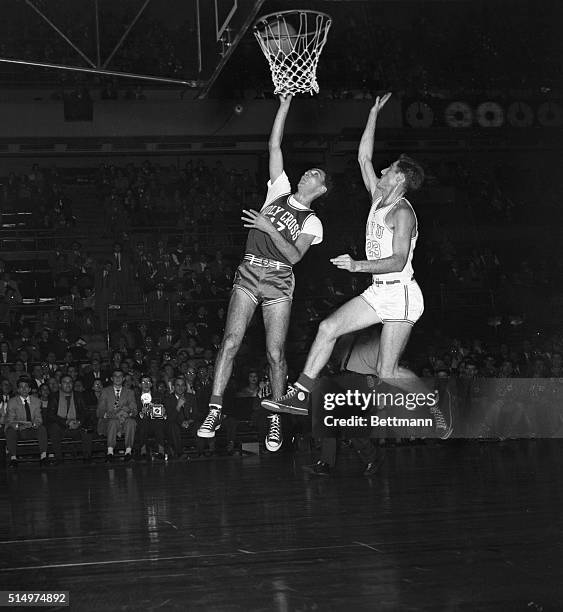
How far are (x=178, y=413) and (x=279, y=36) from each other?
6.55 meters

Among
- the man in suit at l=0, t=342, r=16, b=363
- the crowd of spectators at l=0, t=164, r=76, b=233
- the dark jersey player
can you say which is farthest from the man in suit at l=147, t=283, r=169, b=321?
the dark jersey player

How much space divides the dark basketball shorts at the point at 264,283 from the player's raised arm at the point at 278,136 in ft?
2.54

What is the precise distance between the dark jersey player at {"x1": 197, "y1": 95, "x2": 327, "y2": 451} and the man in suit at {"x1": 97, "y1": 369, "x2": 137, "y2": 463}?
227 inches

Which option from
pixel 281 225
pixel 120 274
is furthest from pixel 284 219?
pixel 120 274

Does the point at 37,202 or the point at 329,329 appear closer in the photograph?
the point at 329,329

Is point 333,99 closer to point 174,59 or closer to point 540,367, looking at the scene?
point 174,59

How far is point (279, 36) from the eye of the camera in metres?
7.25

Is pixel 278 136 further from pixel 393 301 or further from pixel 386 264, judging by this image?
pixel 393 301

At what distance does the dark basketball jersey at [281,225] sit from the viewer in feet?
22.7

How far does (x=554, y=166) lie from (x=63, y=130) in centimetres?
1204

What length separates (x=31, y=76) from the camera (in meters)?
19.4

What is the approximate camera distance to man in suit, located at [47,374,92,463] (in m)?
12.5

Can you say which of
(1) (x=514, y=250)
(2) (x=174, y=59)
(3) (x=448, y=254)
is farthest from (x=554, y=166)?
(2) (x=174, y=59)

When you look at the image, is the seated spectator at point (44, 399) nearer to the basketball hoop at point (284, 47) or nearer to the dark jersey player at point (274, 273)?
the dark jersey player at point (274, 273)
